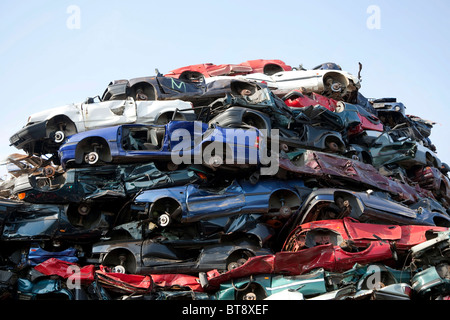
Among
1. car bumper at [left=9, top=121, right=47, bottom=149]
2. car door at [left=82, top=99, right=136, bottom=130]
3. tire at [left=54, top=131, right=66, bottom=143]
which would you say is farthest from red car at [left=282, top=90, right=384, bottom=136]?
car bumper at [left=9, top=121, right=47, bottom=149]

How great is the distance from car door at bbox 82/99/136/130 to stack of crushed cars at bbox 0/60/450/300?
0.15 ft

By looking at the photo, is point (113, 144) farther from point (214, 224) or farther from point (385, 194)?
point (385, 194)

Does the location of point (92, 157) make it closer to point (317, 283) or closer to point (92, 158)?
point (92, 158)

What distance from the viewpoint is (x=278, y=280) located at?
47.9 feet

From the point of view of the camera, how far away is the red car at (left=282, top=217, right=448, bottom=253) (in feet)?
52.4

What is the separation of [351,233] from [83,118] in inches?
362

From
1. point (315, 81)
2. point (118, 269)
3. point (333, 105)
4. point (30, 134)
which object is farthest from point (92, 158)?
point (315, 81)

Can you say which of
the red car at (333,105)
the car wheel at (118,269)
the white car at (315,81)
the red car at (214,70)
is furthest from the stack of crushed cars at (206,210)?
the red car at (214,70)

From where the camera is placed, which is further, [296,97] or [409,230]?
[296,97]

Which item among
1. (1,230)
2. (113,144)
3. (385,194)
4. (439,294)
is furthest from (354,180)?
(1,230)

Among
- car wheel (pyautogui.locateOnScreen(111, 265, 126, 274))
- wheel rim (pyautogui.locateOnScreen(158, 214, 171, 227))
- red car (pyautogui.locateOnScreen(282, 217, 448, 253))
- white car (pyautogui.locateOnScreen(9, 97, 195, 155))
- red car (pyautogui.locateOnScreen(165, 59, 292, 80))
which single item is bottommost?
car wheel (pyautogui.locateOnScreen(111, 265, 126, 274))

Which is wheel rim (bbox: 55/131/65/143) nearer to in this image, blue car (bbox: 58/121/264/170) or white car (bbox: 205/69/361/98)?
blue car (bbox: 58/121/264/170)

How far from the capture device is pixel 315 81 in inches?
998

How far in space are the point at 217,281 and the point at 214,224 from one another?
8.08ft
